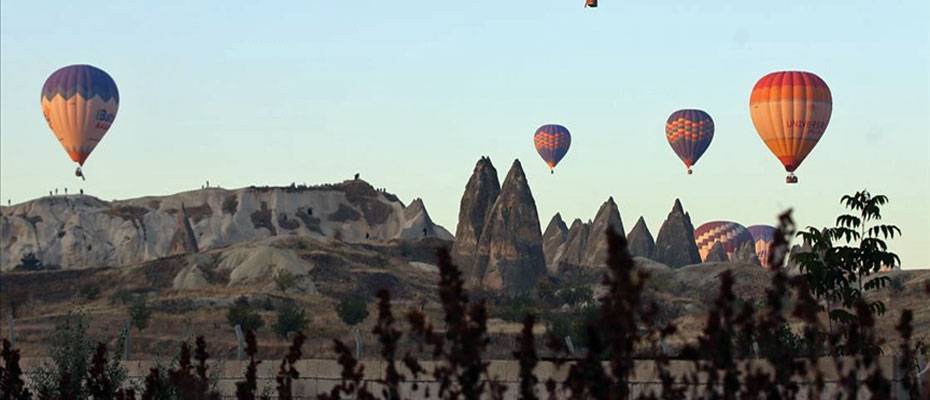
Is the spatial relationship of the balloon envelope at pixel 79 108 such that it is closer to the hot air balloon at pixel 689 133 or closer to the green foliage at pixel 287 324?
the green foliage at pixel 287 324

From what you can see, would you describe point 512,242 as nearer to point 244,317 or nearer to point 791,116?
point 244,317

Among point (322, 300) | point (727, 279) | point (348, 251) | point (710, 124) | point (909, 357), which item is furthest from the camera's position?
point (348, 251)

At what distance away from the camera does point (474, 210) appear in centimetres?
17212

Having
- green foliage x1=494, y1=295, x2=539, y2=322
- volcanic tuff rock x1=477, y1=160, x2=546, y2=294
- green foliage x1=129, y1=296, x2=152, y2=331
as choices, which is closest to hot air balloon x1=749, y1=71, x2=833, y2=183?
green foliage x1=494, y1=295, x2=539, y2=322

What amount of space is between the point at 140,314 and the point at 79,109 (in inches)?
903

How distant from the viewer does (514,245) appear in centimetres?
16312

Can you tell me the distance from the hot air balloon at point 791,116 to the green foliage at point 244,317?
94.3 ft

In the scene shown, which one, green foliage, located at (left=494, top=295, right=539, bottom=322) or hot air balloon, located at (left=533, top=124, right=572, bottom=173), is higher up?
hot air balloon, located at (left=533, top=124, right=572, bottom=173)

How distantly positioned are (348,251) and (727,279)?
149653 mm

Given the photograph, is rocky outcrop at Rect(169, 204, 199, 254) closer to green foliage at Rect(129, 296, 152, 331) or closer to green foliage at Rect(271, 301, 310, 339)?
green foliage at Rect(129, 296, 152, 331)

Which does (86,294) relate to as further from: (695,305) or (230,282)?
(695,305)

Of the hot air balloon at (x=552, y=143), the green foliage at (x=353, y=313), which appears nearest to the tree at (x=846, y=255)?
the green foliage at (x=353, y=313)

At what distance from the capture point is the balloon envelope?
121000 millimetres

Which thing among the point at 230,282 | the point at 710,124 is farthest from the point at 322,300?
the point at 710,124
